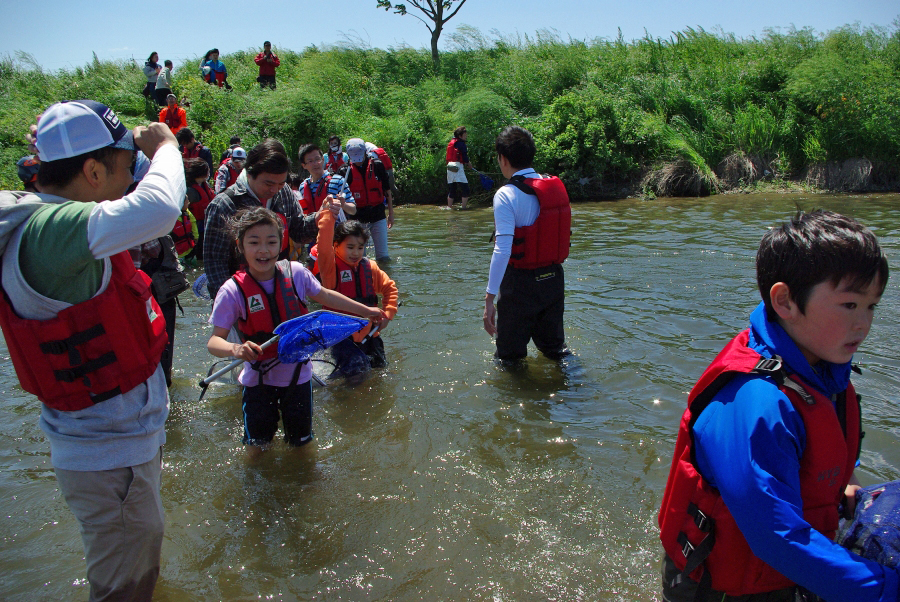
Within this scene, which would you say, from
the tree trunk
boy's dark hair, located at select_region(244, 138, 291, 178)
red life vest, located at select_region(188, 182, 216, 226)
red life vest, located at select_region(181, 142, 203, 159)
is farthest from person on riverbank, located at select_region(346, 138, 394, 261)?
the tree trunk

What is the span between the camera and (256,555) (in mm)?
3271

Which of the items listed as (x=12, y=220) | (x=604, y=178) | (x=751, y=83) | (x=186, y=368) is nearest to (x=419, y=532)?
(x=12, y=220)

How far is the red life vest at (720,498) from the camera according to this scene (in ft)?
5.08

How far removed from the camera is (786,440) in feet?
4.89

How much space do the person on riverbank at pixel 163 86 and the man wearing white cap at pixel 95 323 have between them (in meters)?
20.2

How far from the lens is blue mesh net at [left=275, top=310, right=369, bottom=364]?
333 centimetres

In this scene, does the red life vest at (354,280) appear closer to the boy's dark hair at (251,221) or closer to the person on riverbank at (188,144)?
the boy's dark hair at (251,221)

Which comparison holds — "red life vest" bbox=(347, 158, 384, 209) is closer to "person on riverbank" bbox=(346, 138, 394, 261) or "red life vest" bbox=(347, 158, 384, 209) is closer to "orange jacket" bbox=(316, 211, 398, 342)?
"person on riverbank" bbox=(346, 138, 394, 261)

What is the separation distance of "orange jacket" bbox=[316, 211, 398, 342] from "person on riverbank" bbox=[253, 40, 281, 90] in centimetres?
1984

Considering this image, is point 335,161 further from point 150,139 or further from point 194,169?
point 150,139

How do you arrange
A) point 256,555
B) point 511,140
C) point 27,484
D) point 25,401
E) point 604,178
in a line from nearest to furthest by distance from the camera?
point 256,555
point 27,484
point 511,140
point 25,401
point 604,178

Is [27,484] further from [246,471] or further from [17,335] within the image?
[17,335]

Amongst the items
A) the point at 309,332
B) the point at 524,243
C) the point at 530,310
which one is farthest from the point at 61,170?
the point at 530,310

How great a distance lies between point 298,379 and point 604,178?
15.8 meters
